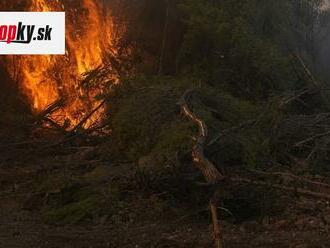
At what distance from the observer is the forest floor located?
20.1 ft

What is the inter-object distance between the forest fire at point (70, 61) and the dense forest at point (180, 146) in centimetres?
15

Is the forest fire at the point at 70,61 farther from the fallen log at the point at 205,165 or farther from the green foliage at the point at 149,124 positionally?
the fallen log at the point at 205,165

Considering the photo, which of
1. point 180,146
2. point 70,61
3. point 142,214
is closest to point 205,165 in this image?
point 142,214

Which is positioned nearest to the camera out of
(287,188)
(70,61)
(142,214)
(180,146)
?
(287,188)

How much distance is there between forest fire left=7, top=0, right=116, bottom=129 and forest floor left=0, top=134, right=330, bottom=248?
6.43m

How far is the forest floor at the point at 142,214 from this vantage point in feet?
20.1

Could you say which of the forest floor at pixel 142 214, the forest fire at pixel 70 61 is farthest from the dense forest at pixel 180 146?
the forest fire at pixel 70 61

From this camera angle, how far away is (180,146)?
8.82 m

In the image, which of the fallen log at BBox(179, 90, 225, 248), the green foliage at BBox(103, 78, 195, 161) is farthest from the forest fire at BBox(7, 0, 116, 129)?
the fallen log at BBox(179, 90, 225, 248)

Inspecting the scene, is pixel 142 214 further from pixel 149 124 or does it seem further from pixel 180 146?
pixel 149 124

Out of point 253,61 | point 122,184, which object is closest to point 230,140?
point 122,184

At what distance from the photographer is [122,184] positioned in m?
8.05

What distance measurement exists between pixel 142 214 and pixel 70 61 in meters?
9.00

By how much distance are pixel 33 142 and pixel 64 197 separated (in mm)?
3192
